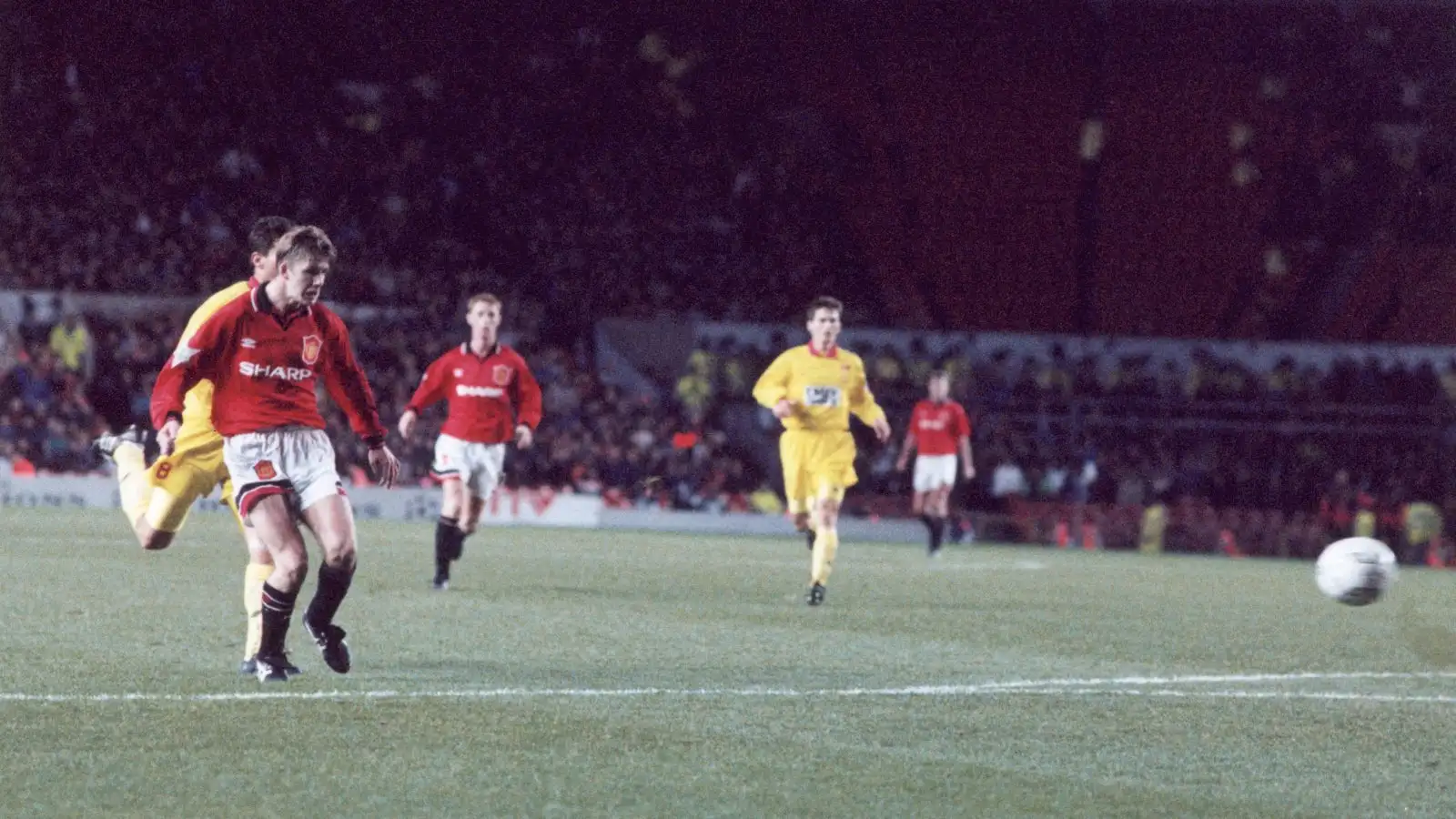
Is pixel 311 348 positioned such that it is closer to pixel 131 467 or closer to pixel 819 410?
pixel 131 467

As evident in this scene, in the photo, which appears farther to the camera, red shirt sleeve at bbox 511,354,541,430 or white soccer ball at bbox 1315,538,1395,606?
red shirt sleeve at bbox 511,354,541,430

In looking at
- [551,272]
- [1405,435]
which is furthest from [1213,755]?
[551,272]

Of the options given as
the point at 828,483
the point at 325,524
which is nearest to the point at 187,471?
the point at 325,524

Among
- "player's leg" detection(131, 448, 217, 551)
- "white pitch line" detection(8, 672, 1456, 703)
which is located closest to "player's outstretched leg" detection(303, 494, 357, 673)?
"white pitch line" detection(8, 672, 1456, 703)

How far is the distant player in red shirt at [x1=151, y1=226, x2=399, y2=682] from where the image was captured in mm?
8969

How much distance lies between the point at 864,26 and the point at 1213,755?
3082cm

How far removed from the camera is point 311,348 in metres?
9.16

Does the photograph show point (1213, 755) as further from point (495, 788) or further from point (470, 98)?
point (470, 98)

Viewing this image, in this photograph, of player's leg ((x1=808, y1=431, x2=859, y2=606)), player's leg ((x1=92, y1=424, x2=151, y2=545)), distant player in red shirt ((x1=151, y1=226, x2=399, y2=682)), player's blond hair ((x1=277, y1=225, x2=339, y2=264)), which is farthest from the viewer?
player's leg ((x1=808, y1=431, x2=859, y2=606))

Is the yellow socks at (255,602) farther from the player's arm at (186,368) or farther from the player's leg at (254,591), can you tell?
the player's arm at (186,368)

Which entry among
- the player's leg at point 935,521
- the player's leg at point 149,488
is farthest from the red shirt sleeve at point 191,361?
the player's leg at point 935,521

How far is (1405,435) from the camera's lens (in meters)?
32.0

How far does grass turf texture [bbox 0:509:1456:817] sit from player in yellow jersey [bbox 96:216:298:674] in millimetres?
483

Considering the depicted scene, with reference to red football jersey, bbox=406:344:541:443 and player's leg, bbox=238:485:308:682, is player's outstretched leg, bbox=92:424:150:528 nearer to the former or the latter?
player's leg, bbox=238:485:308:682
